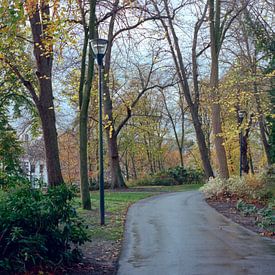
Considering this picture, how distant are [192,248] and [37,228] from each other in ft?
11.3

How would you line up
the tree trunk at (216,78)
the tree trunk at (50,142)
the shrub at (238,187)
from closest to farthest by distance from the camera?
the tree trunk at (50,142)
the shrub at (238,187)
the tree trunk at (216,78)

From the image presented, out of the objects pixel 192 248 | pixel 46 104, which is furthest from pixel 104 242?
pixel 46 104

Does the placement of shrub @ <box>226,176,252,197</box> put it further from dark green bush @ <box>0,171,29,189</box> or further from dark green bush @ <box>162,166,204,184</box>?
dark green bush @ <box>162,166,204,184</box>

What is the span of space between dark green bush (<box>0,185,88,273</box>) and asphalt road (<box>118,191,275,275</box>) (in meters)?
1.02

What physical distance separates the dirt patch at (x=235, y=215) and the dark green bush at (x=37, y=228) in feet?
17.4

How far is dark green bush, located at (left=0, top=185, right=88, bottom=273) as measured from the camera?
6.04 metres

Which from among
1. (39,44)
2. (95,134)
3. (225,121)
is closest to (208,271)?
(39,44)

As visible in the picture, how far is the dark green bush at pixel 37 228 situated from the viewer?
6043mm

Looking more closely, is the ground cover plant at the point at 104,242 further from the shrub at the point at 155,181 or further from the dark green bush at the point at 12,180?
the shrub at the point at 155,181

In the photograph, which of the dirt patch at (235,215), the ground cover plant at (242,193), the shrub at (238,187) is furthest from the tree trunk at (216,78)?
the dirt patch at (235,215)

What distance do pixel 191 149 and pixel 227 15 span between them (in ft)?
110

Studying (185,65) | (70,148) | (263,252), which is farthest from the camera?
(70,148)

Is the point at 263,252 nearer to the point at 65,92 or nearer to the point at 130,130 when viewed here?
the point at 65,92

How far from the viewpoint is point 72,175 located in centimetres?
5072
